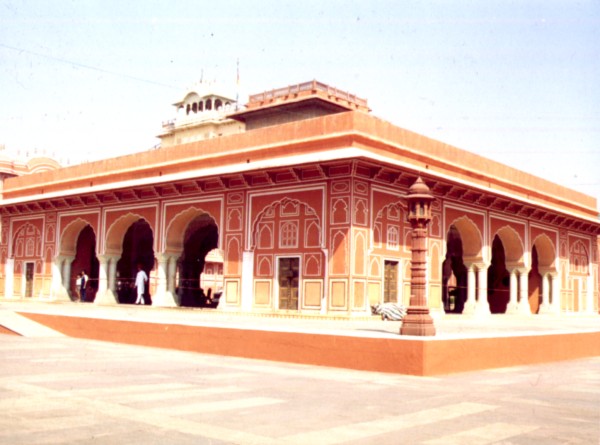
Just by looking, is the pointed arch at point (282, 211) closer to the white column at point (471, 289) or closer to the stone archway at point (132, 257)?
the white column at point (471, 289)

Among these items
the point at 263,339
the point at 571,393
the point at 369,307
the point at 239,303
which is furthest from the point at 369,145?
the point at 571,393

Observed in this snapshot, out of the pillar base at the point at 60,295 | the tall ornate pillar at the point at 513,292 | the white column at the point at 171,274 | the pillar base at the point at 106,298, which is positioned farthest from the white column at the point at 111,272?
the tall ornate pillar at the point at 513,292

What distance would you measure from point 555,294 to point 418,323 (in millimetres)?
17765

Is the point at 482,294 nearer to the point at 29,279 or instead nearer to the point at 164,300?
the point at 164,300

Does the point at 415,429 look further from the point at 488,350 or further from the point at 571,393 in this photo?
the point at 488,350

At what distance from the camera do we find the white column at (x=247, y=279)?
58.5 feet

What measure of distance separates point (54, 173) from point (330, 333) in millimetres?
19464

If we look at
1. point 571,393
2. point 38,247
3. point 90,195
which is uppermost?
point 90,195

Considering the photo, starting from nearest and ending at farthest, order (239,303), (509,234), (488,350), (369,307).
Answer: (488,350), (369,307), (239,303), (509,234)

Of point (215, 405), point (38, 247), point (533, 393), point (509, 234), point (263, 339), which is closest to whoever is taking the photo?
point (215, 405)

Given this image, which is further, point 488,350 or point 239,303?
point 239,303

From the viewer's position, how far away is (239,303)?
17969 millimetres

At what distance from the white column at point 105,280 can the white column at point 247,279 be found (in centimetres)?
668

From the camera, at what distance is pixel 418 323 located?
888 centimetres
